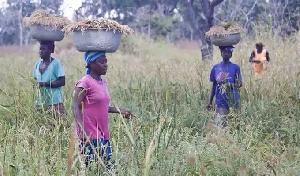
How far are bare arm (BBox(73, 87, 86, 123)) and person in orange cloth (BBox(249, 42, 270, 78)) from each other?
443cm

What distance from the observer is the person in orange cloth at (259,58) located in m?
6.97

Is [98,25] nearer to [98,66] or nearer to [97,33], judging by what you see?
[97,33]

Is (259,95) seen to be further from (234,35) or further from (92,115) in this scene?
(92,115)

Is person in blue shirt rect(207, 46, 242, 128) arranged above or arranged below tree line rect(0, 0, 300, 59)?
below

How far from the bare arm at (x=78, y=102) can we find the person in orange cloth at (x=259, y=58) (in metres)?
4.43

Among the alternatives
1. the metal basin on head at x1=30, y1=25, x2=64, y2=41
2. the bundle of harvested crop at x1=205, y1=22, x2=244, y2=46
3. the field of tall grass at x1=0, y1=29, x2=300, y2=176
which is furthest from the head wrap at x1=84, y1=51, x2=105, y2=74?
the bundle of harvested crop at x1=205, y1=22, x2=244, y2=46

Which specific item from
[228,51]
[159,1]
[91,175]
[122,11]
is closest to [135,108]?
[228,51]

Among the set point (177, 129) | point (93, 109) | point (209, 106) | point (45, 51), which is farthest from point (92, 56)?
point (209, 106)

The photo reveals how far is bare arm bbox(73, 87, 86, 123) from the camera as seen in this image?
287 cm

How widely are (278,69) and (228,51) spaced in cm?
126

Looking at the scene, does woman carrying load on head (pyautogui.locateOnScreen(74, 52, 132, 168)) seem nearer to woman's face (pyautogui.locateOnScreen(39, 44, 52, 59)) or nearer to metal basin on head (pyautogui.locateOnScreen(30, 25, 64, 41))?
woman's face (pyautogui.locateOnScreen(39, 44, 52, 59))

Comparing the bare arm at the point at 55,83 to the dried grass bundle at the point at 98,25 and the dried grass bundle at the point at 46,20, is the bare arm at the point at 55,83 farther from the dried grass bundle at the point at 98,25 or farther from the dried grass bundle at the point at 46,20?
the dried grass bundle at the point at 98,25

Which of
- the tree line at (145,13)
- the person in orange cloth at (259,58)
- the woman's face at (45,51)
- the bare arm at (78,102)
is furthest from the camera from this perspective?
the tree line at (145,13)

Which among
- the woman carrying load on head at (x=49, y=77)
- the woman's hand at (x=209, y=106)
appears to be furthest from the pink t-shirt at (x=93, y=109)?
the woman's hand at (x=209, y=106)
